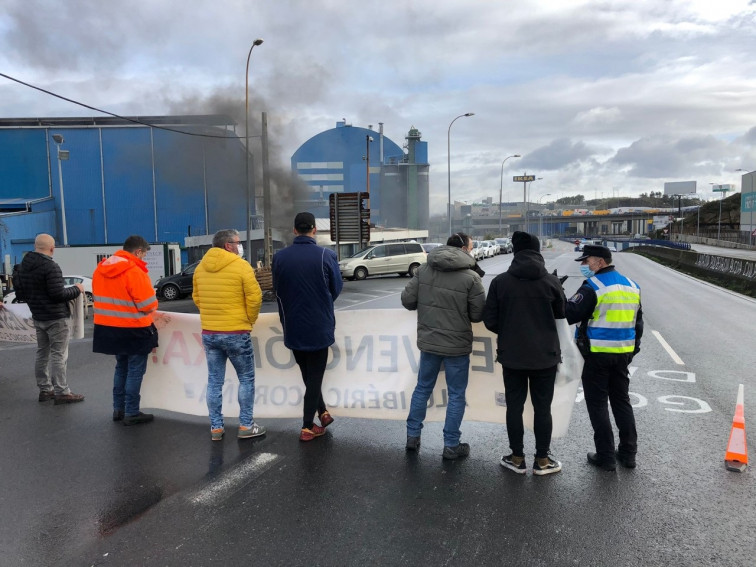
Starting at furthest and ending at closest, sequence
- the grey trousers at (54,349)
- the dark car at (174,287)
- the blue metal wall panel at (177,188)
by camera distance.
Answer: the blue metal wall panel at (177,188)
the dark car at (174,287)
the grey trousers at (54,349)

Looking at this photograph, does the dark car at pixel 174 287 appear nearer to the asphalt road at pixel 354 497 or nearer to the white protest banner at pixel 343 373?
the asphalt road at pixel 354 497

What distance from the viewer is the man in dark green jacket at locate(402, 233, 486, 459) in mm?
4168

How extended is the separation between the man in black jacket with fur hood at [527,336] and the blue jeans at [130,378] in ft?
10.7

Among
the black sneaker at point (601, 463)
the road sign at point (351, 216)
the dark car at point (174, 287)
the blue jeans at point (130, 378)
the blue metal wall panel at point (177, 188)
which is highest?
the blue metal wall panel at point (177, 188)

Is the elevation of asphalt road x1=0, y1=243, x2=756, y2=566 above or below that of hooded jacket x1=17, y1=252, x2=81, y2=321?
below

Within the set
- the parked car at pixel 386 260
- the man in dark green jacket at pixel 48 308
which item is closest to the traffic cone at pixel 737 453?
the man in dark green jacket at pixel 48 308

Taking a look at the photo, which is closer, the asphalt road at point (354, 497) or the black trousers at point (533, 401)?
the asphalt road at point (354, 497)

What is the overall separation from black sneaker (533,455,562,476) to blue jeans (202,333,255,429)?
236 cm

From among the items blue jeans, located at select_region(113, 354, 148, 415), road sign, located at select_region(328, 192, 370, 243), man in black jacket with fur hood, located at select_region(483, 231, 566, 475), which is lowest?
blue jeans, located at select_region(113, 354, 148, 415)

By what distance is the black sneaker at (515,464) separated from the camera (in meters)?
3.98

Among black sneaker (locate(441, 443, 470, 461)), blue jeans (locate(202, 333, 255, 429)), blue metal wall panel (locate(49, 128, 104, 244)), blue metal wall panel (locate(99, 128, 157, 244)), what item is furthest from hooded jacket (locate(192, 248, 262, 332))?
blue metal wall panel (locate(49, 128, 104, 244))

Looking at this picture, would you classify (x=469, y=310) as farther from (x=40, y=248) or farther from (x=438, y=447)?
(x=40, y=248)

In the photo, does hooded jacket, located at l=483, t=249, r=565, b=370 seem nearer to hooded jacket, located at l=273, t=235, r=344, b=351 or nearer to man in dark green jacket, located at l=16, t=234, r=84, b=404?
hooded jacket, located at l=273, t=235, r=344, b=351

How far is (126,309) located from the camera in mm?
5051
